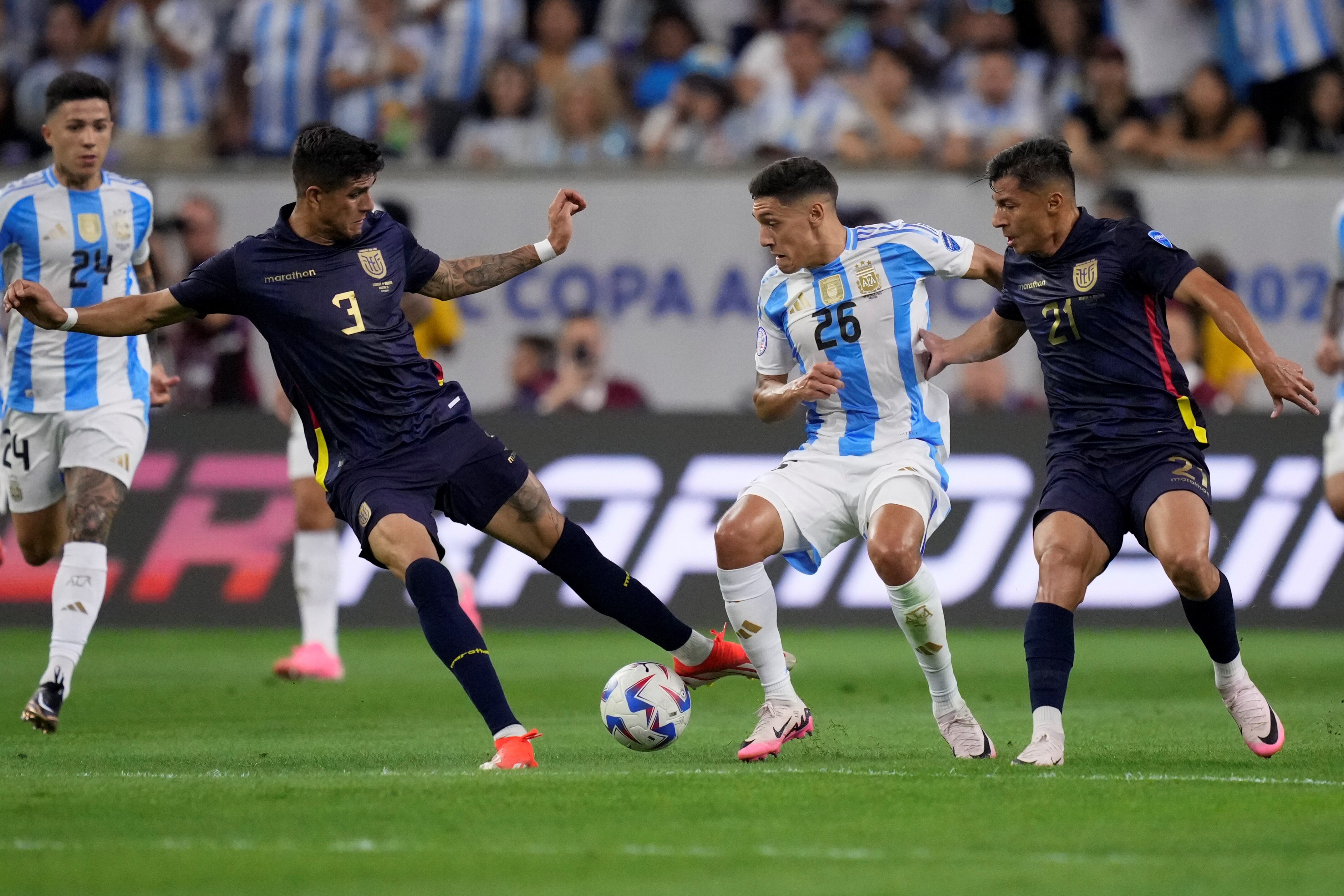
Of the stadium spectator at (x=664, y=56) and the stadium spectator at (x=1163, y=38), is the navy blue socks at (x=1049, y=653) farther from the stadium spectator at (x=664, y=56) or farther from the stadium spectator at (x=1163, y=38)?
the stadium spectator at (x=1163, y=38)

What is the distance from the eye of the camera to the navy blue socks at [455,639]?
6.29 metres

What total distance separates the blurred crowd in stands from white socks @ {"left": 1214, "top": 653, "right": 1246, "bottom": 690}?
8748mm

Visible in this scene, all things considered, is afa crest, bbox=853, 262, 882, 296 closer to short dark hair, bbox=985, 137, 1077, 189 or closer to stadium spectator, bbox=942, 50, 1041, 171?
short dark hair, bbox=985, 137, 1077, 189

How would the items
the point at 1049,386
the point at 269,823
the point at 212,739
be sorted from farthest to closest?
the point at 212,739 < the point at 1049,386 < the point at 269,823

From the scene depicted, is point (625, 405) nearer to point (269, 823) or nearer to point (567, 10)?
point (567, 10)

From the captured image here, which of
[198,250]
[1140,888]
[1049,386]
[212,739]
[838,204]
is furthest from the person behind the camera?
[838,204]

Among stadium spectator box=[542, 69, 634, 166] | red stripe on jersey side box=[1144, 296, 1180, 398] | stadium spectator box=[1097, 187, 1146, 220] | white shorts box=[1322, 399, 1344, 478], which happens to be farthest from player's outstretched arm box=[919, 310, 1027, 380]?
stadium spectator box=[542, 69, 634, 166]

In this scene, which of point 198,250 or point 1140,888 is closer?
point 1140,888

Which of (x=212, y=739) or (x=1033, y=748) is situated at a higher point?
(x=1033, y=748)

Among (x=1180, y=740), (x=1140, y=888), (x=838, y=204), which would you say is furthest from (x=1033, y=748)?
(x=838, y=204)

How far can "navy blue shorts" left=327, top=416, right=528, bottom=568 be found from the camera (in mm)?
6676

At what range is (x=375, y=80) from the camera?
15758mm

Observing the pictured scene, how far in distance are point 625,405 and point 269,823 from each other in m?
9.28

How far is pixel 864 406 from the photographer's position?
714 cm
